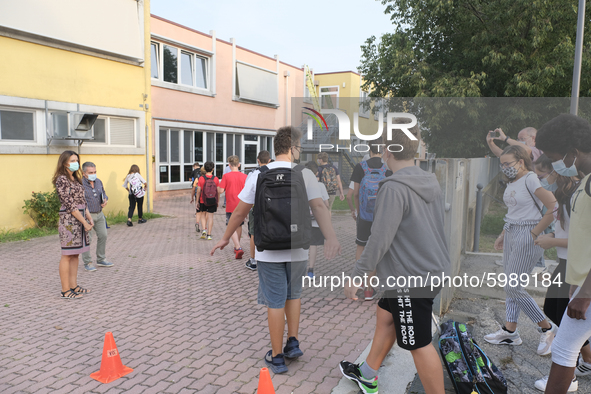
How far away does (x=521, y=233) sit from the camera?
3.96 meters

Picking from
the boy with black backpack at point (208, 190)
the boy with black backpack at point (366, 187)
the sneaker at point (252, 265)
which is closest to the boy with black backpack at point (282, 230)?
the boy with black backpack at point (366, 187)

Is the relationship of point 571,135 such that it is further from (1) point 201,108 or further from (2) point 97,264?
(1) point 201,108

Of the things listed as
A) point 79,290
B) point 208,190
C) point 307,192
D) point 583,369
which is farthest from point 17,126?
point 583,369

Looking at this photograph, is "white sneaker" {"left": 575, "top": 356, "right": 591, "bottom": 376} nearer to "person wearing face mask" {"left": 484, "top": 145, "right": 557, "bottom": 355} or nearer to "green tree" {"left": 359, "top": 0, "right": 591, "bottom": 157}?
"person wearing face mask" {"left": 484, "top": 145, "right": 557, "bottom": 355}

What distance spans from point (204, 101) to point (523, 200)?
17.9 meters

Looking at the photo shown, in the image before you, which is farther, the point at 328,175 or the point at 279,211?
the point at 328,175

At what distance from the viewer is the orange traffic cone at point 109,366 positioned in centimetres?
353

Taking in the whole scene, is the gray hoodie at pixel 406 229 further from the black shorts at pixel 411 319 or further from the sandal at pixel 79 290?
the sandal at pixel 79 290

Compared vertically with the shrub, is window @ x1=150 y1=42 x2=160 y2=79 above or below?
above

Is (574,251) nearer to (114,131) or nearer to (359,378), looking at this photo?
(359,378)

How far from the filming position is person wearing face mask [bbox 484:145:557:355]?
12.6 ft

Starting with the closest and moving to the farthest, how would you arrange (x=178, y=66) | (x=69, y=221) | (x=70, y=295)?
(x=69, y=221) < (x=70, y=295) < (x=178, y=66)

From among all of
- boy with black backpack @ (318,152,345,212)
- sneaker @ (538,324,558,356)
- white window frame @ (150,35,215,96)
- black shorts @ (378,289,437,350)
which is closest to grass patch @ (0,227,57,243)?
boy with black backpack @ (318,152,345,212)

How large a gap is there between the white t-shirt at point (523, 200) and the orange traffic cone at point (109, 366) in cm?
373
